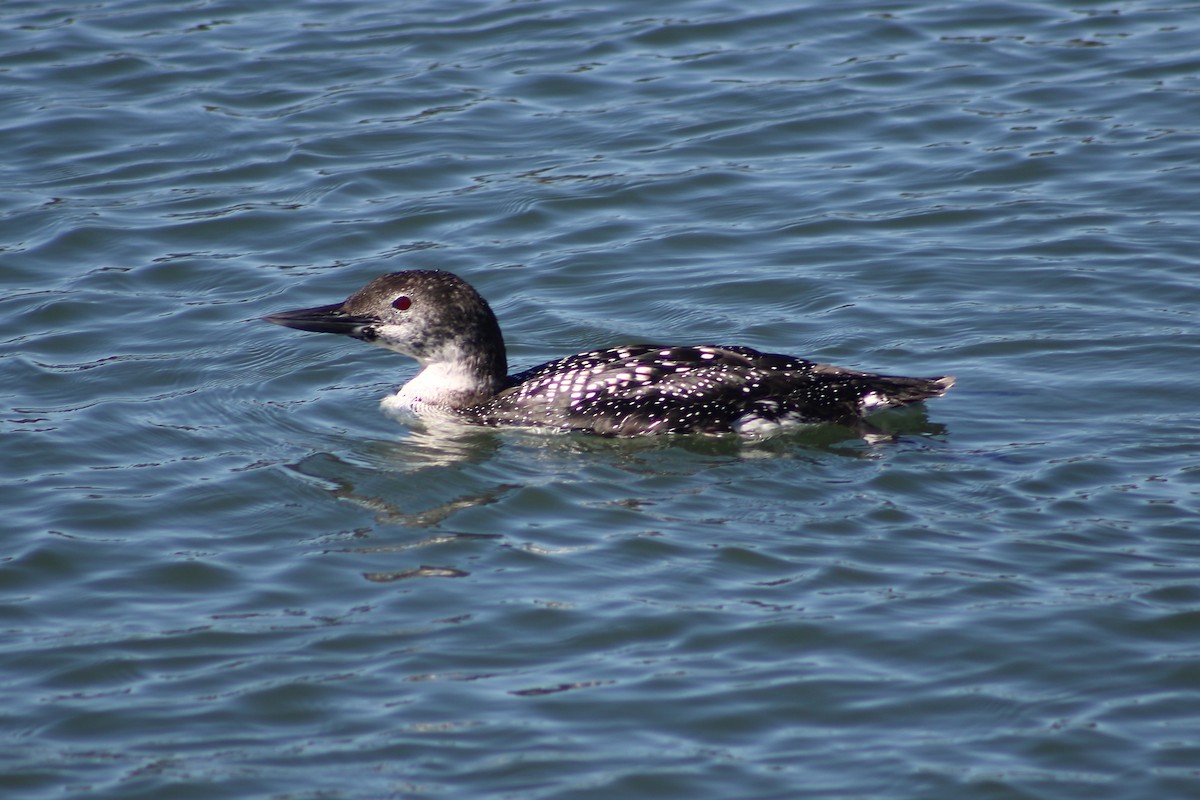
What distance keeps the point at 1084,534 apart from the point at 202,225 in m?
6.11

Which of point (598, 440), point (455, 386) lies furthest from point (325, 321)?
point (598, 440)

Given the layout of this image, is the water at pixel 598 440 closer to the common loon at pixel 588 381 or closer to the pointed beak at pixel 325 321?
the common loon at pixel 588 381

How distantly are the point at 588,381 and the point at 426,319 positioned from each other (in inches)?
37.2

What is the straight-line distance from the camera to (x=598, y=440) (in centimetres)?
779

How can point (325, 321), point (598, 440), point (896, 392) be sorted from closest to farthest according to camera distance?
point (896, 392) < point (598, 440) < point (325, 321)

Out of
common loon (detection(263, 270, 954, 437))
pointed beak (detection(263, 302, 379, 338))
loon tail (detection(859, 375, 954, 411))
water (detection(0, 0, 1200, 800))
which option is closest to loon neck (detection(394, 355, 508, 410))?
common loon (detection(263, 270, 954, 437))

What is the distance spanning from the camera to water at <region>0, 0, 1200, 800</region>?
213 inches

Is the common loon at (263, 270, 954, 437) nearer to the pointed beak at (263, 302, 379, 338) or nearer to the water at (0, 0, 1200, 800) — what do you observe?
the pointed beak at (263, 302, 379, 338)

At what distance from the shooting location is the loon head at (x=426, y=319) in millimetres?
8203

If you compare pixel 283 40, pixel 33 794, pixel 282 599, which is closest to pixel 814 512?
pixel 282 599

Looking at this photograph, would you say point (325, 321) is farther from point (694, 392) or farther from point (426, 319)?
point (694, 392)

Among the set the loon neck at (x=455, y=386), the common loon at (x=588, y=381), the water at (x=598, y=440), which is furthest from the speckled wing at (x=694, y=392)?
the loon neck at (x=455, y=386)

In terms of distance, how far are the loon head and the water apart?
42 cm

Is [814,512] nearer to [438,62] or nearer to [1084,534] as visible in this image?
[1084,534]
